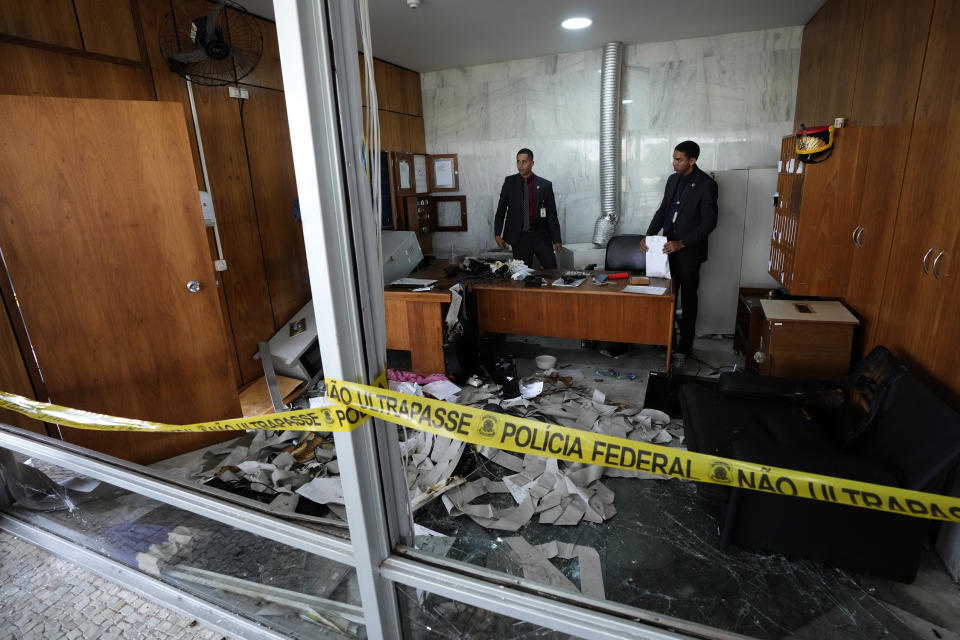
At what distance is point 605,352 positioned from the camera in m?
4.26

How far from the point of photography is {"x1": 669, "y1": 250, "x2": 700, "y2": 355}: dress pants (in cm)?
410

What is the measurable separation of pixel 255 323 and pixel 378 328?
122 inches

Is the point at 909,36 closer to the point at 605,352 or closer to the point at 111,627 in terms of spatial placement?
the point at 605,352

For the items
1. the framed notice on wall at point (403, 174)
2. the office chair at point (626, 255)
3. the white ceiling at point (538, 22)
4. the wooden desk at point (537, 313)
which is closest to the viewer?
the wooden desk at point (537, 313)

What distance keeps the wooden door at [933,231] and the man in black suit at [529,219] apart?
270 cm

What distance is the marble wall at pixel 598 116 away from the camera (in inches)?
188

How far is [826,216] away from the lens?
307 centimetres

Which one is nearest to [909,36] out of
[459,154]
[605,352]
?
[605,352]

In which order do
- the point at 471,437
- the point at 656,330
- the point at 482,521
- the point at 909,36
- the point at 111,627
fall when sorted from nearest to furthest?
1. the point at 471,437
2. the point at 111,627
3. the point at 482,521
4. the point at 909,36
5. the point at 656,330

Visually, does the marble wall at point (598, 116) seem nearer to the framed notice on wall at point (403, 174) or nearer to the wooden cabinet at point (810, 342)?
the framed notice on wall at point (403, 174)

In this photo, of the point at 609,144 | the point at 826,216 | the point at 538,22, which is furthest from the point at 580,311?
the point at 538,22

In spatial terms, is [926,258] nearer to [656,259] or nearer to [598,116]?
[656,259]

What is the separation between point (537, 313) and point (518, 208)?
1311 mm

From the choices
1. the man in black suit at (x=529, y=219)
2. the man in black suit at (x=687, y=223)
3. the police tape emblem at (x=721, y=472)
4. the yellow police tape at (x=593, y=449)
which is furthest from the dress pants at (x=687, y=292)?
the police tape emblem at (x=721, y=472)
